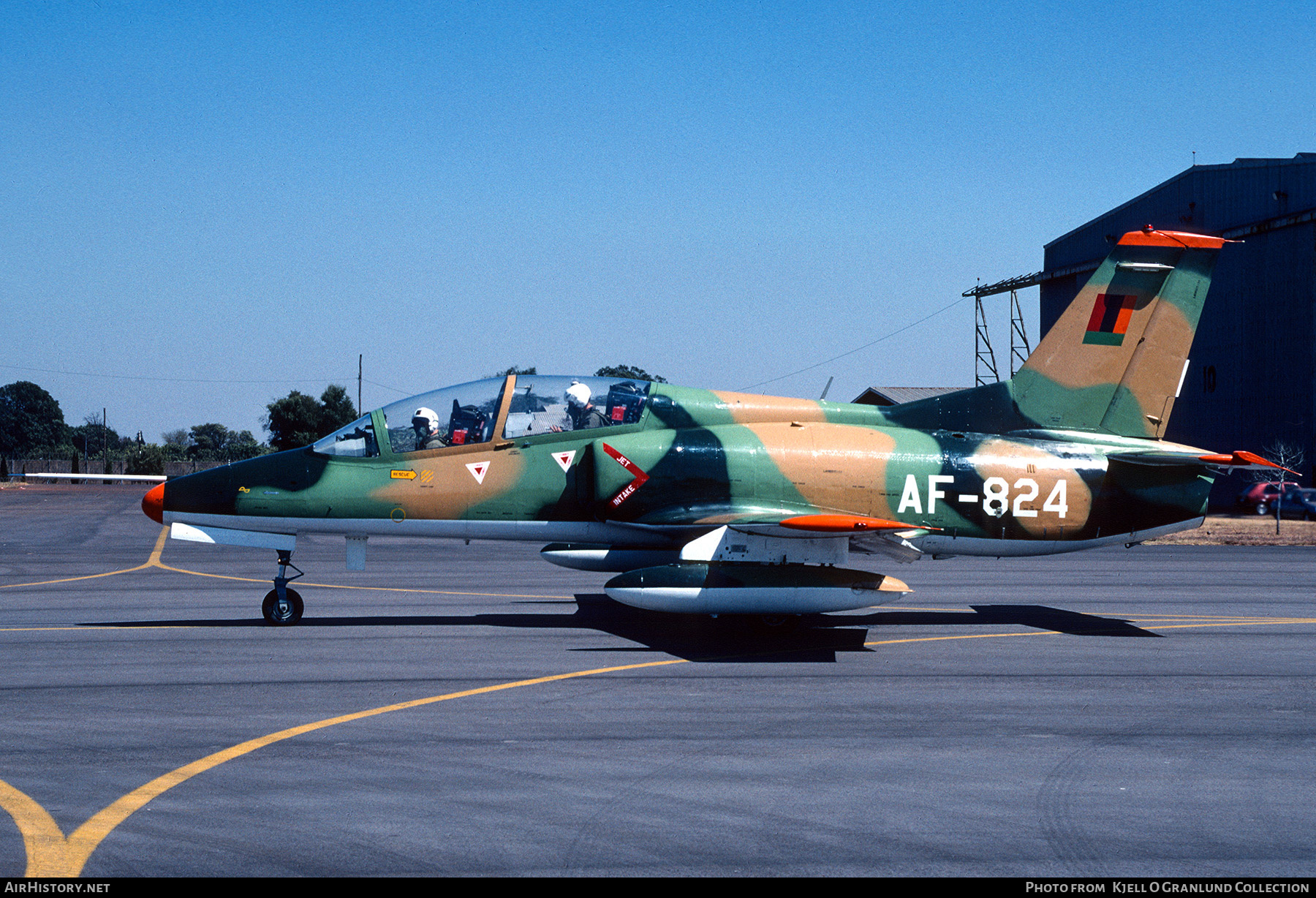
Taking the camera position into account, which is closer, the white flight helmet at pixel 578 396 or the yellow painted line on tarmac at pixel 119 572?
the white flight helmet at pixel 578 396

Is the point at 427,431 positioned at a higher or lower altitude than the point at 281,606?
higher

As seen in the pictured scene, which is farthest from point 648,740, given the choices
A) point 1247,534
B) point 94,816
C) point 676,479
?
point 1247,534

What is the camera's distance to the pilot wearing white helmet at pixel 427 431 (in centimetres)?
1283

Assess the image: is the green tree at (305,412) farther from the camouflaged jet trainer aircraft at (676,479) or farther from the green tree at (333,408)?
the camouflaged jet trainer aircraft at (676,479)

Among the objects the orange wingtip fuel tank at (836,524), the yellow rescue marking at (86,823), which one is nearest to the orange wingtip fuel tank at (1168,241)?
the orange wingtip fuel tank at (836,524)

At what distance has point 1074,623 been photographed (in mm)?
13508

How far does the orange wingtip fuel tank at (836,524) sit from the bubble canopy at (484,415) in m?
3.07

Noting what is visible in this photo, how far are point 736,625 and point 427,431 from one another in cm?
487

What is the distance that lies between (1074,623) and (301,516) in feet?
34.3

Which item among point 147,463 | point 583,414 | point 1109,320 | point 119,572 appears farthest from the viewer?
point 147,463

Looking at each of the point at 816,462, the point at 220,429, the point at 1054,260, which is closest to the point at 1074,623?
the point at 816,462

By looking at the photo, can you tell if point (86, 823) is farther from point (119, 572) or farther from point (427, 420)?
point (119, 572)

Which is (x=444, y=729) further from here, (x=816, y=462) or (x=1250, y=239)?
(x=1250, y=239)

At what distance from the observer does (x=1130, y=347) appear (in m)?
13.9
